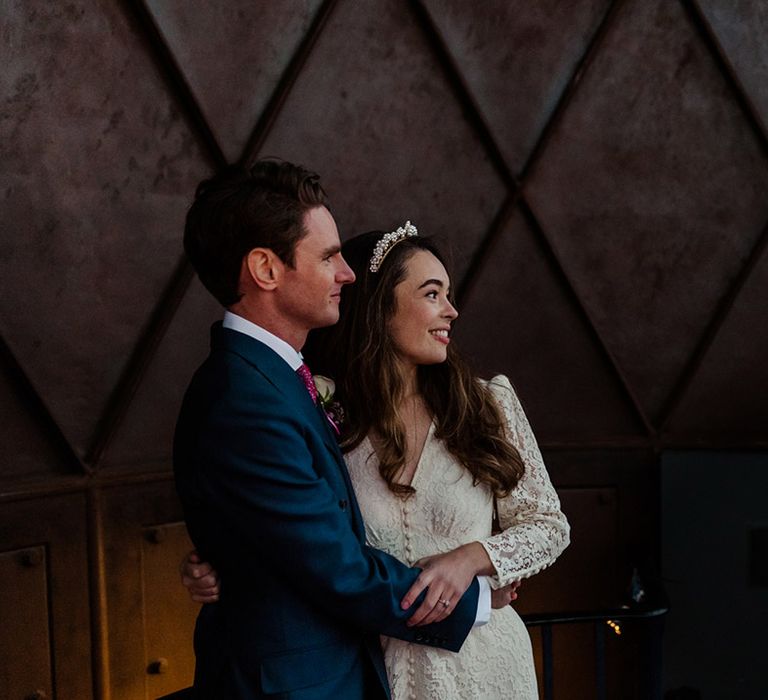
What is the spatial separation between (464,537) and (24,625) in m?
1.29

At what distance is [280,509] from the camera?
147 centimetres

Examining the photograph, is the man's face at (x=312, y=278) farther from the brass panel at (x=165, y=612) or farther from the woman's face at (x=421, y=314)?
the brass panel at (x=165, y=612)

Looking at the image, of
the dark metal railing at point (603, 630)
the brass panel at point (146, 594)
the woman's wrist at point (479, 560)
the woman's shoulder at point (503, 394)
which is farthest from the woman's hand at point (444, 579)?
the brass panel at point (146, 594)

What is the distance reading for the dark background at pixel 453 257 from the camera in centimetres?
250

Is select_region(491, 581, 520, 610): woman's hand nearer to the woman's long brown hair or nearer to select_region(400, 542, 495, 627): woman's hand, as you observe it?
select_region(400, 542, 495, 627): woman's hand

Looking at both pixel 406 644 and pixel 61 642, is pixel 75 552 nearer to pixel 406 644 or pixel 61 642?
pixel 61 642

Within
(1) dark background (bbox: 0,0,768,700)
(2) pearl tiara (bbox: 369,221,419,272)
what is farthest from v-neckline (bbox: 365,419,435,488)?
(1) dark background (bbox: 0,0,768,700)

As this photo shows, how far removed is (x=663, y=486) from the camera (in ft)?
10.5

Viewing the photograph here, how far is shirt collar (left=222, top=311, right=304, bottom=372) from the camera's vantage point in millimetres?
1610

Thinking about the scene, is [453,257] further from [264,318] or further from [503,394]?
[264,318]

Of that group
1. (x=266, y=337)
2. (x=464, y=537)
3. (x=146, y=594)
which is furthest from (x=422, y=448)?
(x=146, y=594)

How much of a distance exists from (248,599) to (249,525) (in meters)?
0.14

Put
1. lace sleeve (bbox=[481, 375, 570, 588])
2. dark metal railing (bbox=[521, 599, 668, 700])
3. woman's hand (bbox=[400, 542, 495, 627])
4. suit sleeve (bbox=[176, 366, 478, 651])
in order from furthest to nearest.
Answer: dark metal railing (bbox=[521, 599, 668, 700]), lace sleeve (bbox=[481, 375, 570, 588]), woman's hand (bbox=[400, 542, 495, 627]), suit sleeve (bbox=[176, 366, 478, 651])

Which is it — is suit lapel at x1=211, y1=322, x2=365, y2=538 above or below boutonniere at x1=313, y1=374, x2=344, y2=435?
below
